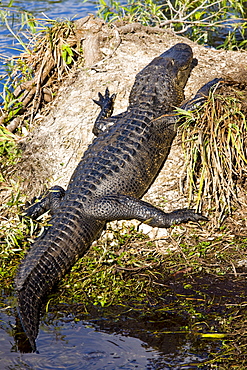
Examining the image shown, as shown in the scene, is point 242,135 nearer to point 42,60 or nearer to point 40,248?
point 40,248

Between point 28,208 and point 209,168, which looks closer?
point 209,168

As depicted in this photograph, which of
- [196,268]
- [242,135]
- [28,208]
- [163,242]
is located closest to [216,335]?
[196,268]

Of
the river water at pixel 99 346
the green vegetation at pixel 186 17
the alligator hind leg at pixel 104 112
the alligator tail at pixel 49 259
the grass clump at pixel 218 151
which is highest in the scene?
the green vegetation at pixel 186 17

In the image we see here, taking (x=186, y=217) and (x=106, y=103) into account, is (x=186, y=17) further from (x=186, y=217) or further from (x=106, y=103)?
(x=186, y=217)

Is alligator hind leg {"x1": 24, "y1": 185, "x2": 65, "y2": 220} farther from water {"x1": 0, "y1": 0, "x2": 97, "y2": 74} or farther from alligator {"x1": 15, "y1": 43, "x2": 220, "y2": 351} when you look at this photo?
water {"x1": 0, "y1": 0, "x2": 97, "y2": 74}

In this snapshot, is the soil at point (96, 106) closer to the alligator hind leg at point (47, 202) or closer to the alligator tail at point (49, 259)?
the alligator hind leg at point (47, 202)

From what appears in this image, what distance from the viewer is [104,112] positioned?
6023mm

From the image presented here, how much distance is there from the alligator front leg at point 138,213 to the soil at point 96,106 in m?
0.28

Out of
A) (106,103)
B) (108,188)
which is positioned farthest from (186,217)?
(106,103)

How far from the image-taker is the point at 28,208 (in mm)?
5297

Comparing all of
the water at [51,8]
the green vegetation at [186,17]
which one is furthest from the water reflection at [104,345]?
the water at [51,8]

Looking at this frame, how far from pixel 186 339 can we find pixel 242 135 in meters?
2.38

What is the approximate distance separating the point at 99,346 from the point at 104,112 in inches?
128

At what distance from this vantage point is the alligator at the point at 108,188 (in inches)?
Result: 169
